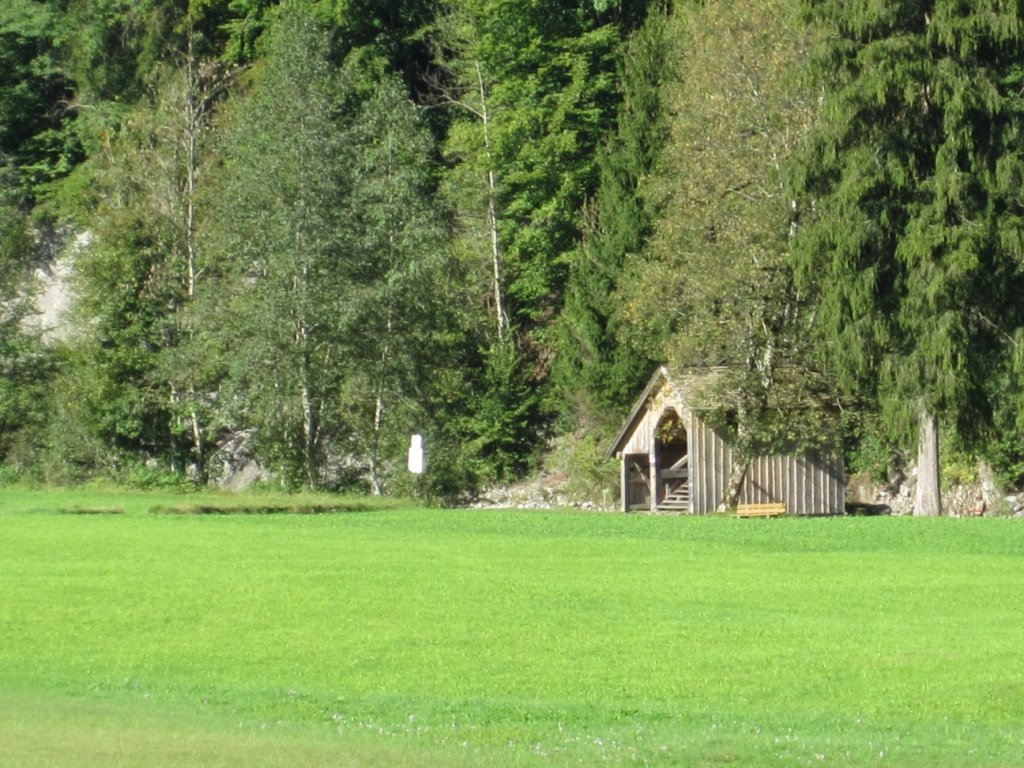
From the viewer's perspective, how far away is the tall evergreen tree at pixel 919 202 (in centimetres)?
3844

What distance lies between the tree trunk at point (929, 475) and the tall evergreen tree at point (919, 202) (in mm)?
2785

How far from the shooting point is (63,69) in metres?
67.2

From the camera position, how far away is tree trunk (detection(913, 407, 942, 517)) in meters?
43.4

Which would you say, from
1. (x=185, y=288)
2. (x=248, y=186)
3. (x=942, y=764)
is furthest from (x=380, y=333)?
(x=942, y=764)

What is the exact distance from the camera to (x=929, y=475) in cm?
4369

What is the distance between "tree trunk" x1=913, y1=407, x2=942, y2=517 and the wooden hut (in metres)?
4.94

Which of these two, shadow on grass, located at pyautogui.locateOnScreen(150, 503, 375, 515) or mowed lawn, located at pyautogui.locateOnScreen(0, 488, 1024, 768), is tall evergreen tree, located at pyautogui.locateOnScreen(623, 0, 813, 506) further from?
mowed lawn, located at pyautogui.locateOnScreen(0, 488, 1024, 768)

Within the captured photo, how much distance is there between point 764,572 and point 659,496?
24.5 meters

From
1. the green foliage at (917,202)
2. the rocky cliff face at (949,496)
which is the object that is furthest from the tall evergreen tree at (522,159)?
the green foliage at (917,202)

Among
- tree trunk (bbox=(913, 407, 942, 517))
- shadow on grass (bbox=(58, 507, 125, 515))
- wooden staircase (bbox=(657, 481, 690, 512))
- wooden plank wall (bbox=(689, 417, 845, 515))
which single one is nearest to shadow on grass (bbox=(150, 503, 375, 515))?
shadow on grass (bbox=(58, 507, 125, 515))

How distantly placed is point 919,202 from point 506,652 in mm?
25726

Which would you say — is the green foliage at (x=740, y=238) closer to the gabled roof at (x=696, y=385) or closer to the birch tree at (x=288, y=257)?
the gabled roof at (x=696, y=385)

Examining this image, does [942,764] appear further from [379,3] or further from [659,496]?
[379,3]

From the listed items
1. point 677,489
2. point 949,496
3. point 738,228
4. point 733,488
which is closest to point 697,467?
point 733,488
